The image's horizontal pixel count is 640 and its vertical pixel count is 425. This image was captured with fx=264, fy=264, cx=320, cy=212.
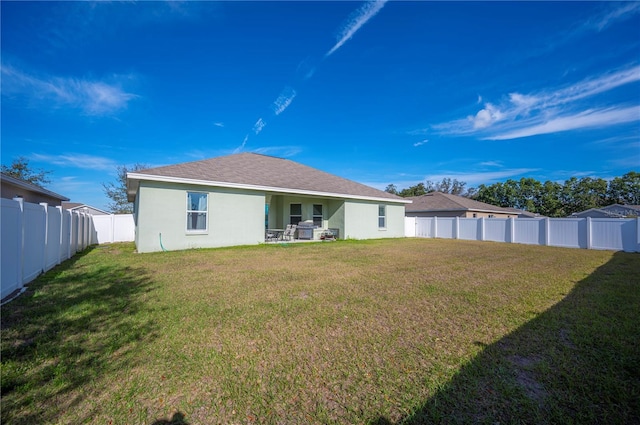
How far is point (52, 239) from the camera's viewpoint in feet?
23.5

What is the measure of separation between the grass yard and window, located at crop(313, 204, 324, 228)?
11.0 metres

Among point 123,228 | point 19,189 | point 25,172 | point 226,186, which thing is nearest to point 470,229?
point 226,186

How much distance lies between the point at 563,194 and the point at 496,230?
34.5 m

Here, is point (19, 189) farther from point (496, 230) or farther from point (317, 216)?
point (496, 230)

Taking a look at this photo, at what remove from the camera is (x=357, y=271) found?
23.6 ft

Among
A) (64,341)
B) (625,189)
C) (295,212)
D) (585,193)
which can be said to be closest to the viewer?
(64,341)

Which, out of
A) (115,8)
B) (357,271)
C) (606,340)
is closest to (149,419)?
(606,340)

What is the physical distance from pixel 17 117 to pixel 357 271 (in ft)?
66.8

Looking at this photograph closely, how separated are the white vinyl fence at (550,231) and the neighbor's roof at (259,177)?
3.97 metres

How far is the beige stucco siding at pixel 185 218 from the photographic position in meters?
10.1

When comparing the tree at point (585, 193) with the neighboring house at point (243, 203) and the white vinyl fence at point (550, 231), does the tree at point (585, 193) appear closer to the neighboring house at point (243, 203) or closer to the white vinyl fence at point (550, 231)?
the white vinyl fence at point (550, 231)

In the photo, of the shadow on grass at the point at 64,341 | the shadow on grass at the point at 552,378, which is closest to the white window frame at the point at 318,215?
the shadow on grass at the point at 64,341

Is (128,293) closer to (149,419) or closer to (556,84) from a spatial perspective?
(149,419)

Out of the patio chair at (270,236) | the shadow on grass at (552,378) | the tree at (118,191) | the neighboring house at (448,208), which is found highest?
the tree at (118,191)
